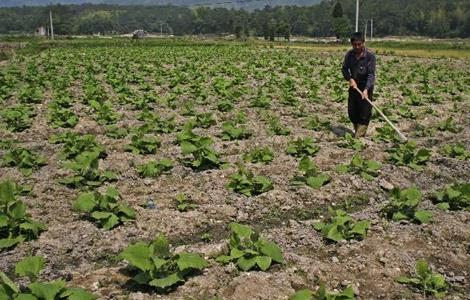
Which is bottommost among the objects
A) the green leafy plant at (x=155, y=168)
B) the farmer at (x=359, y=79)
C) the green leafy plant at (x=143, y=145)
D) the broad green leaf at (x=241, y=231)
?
the broad green leaf at (x=241, y=231)

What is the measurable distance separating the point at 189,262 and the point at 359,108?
22.2ft

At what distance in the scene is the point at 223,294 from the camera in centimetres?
484

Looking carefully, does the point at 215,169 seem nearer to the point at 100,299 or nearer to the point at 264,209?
the point at 264,209

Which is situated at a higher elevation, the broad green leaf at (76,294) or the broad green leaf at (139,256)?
the broad green leaf at (139,256)

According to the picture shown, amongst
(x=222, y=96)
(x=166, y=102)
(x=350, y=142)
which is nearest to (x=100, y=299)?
(x=350, y=142)

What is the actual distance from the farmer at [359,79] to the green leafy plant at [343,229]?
4.57 meters

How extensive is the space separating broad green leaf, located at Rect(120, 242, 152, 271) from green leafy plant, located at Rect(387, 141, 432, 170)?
5.11 metres

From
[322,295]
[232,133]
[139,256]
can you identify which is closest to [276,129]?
[232,133]

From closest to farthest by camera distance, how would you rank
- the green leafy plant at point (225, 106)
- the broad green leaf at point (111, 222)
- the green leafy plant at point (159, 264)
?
the green leafy plant at point (159, 264)
the broad green leaf at point (111, 222)
the green leafy plant at point (225, 106)

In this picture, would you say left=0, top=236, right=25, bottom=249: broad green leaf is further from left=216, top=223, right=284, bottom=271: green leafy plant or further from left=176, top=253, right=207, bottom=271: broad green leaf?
left=216, top=223, right=284, bottom=271: green leafy plant

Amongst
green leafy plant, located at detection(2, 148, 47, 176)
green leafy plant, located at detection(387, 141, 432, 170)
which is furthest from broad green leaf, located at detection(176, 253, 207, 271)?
green leafy plant, located at detection(387, 141, 432, 170)

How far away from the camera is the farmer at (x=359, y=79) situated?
1034cm

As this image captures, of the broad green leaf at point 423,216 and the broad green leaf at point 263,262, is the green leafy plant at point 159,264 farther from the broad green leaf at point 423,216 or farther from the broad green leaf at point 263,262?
the broad green leaf at point 423,216

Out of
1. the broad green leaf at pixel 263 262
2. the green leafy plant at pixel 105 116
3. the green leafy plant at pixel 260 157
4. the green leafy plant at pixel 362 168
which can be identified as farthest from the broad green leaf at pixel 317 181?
the green leafy plant at pixel 105 116
